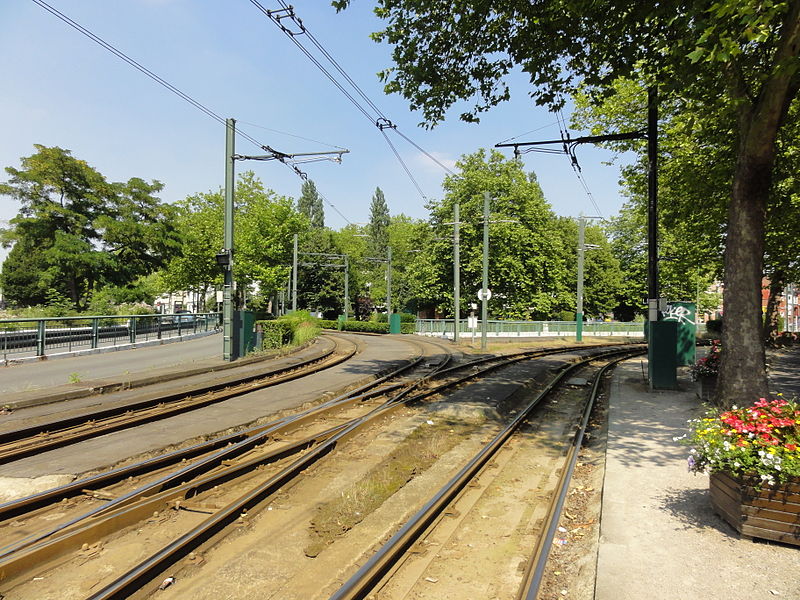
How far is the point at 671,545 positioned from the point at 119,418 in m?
8.54

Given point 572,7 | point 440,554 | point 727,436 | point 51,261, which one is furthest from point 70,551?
point 51,261

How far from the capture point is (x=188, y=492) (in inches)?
210

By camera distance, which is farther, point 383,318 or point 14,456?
point 383,318

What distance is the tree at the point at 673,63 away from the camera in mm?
6855

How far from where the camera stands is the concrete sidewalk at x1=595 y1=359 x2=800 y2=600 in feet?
11.5

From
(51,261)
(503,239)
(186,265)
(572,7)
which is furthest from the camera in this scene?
(186,265)

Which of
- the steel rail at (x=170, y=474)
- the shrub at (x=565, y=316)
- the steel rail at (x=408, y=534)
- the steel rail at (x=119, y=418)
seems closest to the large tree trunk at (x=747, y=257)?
the steel rail at (x=408, y=534)

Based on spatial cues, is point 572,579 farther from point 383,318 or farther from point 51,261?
point 383,318

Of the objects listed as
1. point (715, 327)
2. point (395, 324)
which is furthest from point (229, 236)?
point (715, 327)

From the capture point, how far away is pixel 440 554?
4301 millimetres

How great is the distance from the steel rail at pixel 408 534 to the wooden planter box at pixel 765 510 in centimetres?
267

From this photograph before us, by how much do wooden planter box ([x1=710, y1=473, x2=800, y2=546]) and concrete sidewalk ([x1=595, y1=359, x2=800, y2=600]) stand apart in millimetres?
118

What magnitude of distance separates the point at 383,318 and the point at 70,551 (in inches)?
1780

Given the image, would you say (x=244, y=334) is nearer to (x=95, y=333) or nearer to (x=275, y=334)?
(x=95, y=333)
